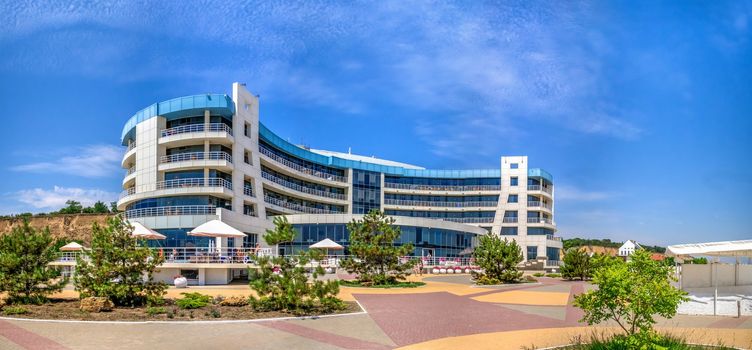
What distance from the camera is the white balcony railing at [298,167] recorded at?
57.0 meters

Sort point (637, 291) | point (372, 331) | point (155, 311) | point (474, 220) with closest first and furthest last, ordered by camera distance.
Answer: point (637, 291), point (372, 331), point (155, 311), point (474, 220)

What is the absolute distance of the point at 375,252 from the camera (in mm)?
33281

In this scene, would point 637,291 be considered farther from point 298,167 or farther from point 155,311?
point 298,167

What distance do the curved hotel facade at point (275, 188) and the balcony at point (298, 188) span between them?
5.1 inches

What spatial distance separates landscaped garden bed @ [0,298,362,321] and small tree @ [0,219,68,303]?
3.50 ft

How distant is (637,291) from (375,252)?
76.1ft

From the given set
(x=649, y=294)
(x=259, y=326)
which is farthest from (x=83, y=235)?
(x=649, y=294)

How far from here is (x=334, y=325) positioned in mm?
16750

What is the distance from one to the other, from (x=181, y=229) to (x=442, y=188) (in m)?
46.0

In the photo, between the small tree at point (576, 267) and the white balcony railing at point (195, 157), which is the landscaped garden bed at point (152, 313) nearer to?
the white balcony railing at point (195, 157)

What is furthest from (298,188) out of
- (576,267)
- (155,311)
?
(155,311)

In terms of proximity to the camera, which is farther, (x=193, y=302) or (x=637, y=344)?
(x=193, y=302)

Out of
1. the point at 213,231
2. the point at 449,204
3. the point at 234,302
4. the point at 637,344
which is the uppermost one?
the point at 449,204

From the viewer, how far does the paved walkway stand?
13852 millimetres
